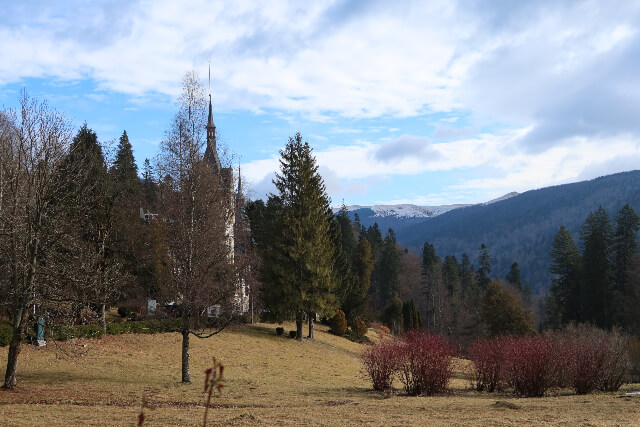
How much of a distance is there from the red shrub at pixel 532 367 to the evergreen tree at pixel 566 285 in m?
45.4

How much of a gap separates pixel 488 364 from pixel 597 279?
44.2 meters

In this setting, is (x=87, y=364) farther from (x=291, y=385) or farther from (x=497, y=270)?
(x=497, y=270)

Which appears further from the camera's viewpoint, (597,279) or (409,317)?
(409,317)

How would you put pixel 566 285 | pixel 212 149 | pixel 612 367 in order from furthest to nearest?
1. pixel 566 285
2. pixel 212 149
3. pixel 612 367

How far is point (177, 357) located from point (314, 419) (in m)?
15.2

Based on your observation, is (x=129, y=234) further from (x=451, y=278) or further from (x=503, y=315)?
(x=451, y=278)

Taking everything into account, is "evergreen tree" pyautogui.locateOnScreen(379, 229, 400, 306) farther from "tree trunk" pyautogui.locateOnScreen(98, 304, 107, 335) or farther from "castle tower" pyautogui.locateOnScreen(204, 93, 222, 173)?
"castle tower" pyautogui.locateOnScreen(204, 93, 222, 173)

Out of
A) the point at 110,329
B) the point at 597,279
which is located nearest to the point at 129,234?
the point at 110,329

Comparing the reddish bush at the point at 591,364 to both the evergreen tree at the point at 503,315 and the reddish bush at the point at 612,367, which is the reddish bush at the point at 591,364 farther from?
the evergreen tree at the point at 503,315

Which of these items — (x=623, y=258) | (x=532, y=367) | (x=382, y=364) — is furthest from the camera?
(x=623, y=258)

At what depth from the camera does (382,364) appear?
66.9 feet

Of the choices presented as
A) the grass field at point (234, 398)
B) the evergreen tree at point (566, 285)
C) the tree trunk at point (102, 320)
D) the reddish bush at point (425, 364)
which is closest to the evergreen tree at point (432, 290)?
the evergreen tree at point (566, 285)

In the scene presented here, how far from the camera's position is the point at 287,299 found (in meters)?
37.0

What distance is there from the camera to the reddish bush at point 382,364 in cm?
2019
